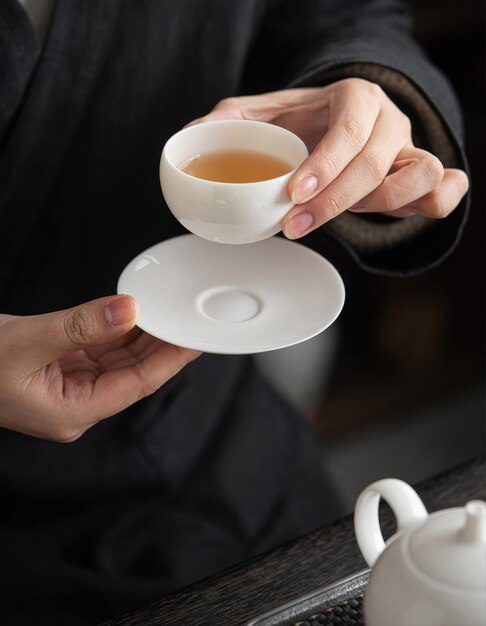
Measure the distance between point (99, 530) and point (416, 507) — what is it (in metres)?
0.51

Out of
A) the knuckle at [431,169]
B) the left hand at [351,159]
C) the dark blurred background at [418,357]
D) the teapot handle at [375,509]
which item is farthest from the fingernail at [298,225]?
the dark blurred background at [418,357]

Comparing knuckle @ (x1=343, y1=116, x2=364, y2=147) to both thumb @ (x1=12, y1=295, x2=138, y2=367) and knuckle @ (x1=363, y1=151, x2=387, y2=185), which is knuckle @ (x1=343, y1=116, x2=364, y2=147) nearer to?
knuckle @ (x1=363, y1=151, x2=387, y2=185)

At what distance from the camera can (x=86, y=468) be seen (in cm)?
105

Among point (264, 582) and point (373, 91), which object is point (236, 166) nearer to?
point (373, 91)

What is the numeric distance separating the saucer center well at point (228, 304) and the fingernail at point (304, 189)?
0.13 metres

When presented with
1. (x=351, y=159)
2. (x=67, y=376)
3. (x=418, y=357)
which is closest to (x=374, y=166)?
(x=351, y=159)

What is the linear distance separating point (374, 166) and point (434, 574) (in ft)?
1.38

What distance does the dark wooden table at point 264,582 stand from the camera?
2.33 feet

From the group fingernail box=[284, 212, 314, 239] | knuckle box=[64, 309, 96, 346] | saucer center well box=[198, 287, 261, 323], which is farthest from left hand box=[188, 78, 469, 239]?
knuckle box=[64, 309, 96, 346]

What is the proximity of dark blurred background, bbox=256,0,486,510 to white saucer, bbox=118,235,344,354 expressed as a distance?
118cm

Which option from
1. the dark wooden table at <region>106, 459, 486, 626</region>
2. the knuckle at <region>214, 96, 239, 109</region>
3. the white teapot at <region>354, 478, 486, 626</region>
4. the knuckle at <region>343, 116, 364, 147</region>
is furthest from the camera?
the knuckle at <region>214, 96, 239, 109</region>

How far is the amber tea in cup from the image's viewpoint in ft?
2.78

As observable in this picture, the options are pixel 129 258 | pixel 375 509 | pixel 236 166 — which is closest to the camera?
pixel 375 509

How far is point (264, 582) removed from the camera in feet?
2.45
